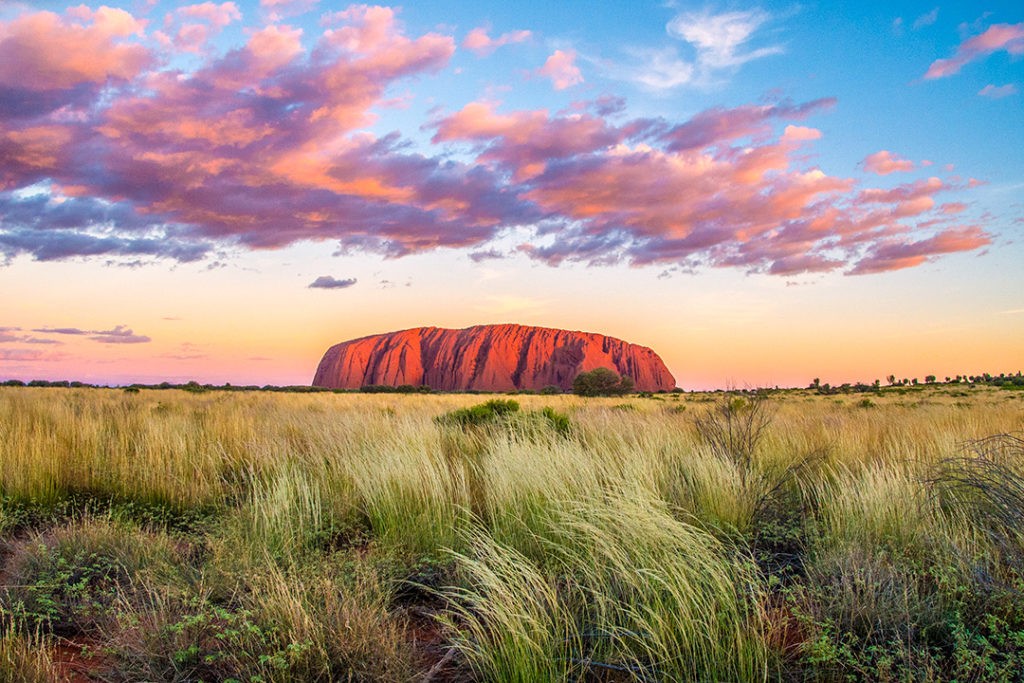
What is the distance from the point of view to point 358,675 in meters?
2.64

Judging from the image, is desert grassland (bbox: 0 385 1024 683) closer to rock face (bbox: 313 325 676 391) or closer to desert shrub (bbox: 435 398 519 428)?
desert shrub (bbox: 435 398 519 428)

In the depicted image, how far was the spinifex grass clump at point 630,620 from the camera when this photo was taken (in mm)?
2580

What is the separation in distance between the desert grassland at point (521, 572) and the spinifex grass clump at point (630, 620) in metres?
0.02

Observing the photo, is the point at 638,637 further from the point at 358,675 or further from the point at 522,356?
A: the point at 522,356

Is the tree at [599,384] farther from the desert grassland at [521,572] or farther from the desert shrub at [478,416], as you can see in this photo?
the desert grassland at [521,572]

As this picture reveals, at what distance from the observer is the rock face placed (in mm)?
100188

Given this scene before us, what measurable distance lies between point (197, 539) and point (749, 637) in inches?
156

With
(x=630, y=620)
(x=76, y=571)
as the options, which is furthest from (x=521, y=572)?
(x=76, y=571)

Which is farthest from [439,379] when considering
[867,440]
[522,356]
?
[867,440]

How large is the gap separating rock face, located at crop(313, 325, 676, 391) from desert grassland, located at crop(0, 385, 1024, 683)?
3552 inches

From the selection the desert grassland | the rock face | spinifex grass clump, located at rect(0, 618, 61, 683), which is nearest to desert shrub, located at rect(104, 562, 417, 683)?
the desert grassland

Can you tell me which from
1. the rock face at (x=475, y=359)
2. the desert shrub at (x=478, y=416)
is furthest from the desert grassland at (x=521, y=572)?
the rock face at (x=475, y=359)

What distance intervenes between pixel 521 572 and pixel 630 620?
0.64 m

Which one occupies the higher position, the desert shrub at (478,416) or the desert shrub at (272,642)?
the desert shrub at (478,416)
